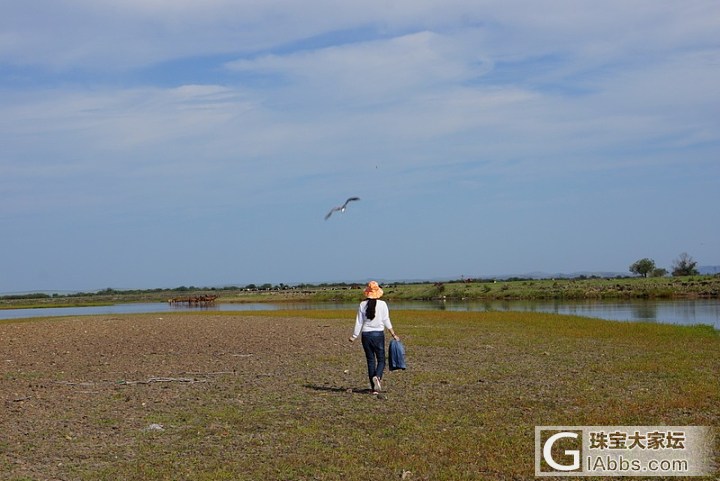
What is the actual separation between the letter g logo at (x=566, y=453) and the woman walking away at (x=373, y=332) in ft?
14.8

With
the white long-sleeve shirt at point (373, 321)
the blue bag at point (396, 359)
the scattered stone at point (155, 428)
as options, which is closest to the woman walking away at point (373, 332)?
the white long-sleeve shirt at point (373, 321)

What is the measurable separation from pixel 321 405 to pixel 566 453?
15.9 ft

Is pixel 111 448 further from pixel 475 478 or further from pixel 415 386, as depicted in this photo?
pixel 415 386

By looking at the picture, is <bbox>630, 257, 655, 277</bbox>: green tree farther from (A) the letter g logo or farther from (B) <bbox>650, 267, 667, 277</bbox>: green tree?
(A) the letter g logo

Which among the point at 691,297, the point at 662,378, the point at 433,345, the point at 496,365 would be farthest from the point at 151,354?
the point at 691,297

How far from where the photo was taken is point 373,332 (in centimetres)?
1429

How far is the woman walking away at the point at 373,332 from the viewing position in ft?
46.8

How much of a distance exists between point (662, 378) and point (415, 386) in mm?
A: 4748

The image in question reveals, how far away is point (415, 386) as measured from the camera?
49.3ft

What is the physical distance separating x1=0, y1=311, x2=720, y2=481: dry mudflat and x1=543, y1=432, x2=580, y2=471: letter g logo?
209 millimetres

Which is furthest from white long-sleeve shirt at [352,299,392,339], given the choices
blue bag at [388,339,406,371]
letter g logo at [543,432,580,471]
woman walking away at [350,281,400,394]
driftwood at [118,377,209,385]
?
letter g logo at [543,432,580,471]

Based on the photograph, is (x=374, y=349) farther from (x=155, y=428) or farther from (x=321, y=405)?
(x=155, y=428)

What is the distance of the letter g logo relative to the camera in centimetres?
899

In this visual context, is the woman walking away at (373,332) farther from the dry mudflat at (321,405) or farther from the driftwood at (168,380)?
the driftwood at (168,380)
